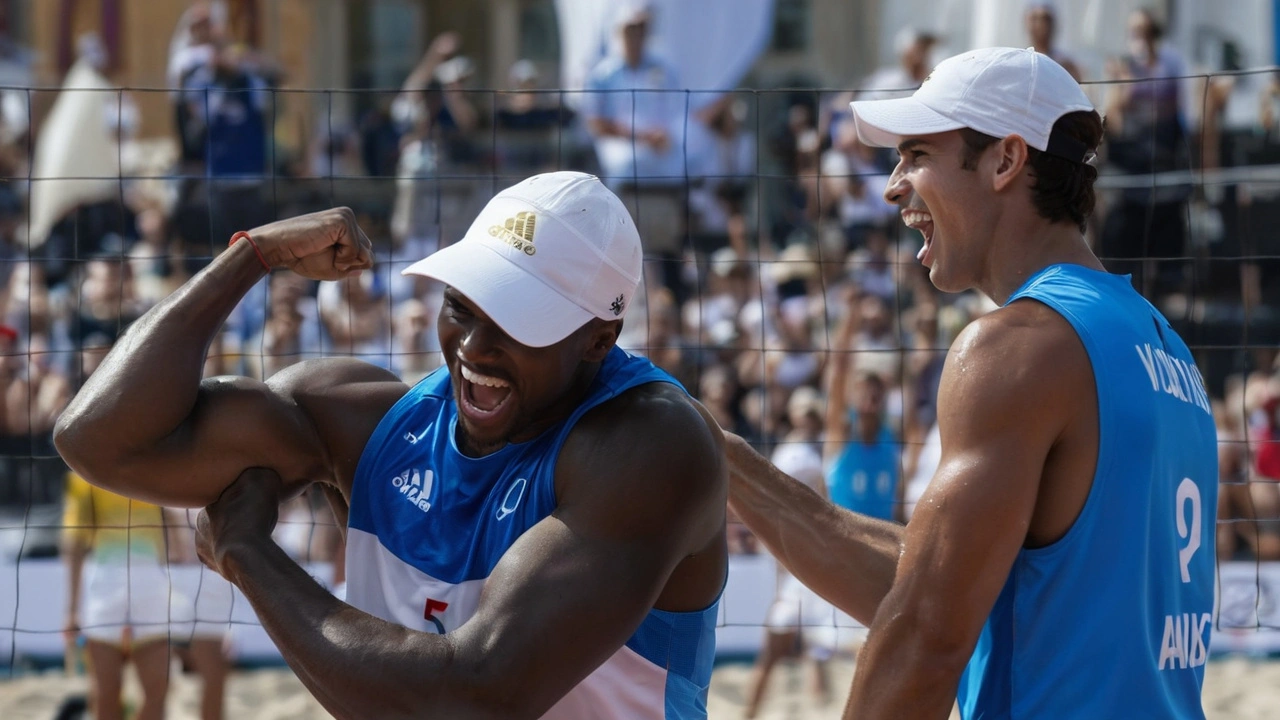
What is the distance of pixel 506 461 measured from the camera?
2.14m

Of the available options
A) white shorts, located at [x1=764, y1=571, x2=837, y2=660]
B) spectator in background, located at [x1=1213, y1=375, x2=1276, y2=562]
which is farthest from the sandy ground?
spectator in background, located at [x1=1213, y1=375, x2=1276, y2=562]

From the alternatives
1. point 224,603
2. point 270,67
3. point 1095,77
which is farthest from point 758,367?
point 270,67

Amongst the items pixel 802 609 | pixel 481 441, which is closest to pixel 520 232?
pixel 481 441

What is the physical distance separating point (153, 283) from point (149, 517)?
8.48 ft

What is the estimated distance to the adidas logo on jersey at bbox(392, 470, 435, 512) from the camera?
7.14 feet

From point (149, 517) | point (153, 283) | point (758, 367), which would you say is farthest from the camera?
point (153, 283)

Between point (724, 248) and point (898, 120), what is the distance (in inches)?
298

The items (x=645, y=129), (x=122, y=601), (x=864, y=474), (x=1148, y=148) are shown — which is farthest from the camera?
(x=645, y=129)

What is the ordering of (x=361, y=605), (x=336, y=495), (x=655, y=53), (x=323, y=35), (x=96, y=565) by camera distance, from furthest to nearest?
(x=323, y=35) → (x=655, y=53) → (x=96, y=565) → (x=336, y=495) → (x=361, y=605)

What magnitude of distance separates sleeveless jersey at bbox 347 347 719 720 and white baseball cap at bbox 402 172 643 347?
5.2 inches

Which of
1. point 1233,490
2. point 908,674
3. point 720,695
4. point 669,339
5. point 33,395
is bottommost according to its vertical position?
point 720,695

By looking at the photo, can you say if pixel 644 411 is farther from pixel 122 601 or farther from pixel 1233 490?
→ pixel 1233 490

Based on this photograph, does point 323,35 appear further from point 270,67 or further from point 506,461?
point 506,461

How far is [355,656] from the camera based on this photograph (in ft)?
6.31
